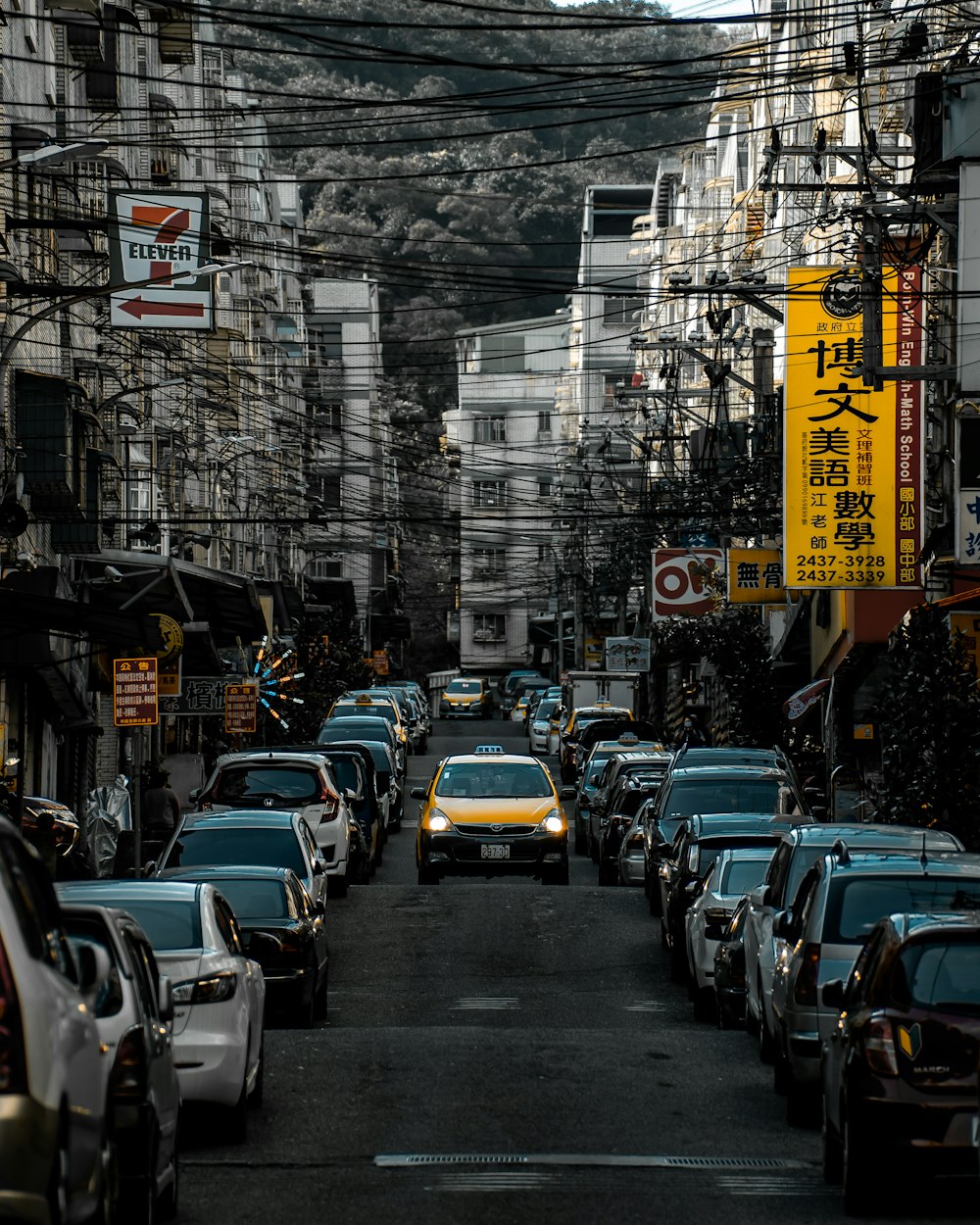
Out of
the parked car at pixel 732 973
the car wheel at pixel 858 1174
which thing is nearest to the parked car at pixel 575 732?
the parked car at pixel 732 973

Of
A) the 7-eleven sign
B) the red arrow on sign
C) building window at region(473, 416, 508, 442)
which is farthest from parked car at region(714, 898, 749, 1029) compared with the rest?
building window at region(473, 416, 508, 442)

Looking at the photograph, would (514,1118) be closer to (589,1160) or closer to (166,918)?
(589,1160)

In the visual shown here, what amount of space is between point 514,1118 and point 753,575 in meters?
35.0

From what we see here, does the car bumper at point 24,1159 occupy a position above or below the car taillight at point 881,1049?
above

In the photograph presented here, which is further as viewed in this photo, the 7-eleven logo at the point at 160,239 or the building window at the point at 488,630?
the building window at the point at 488,630

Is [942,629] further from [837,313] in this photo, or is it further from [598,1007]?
[598,1007]

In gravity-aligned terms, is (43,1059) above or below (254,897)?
above

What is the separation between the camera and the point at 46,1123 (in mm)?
6496

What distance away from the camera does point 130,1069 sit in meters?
8.90

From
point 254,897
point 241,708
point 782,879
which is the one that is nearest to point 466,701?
point 241,708

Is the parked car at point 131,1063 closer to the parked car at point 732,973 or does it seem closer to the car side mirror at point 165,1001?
the car side mirror at point 165,1001

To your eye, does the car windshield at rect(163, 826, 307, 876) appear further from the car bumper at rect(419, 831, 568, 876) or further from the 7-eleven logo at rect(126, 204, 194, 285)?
the 7-eleven logo at rect(126, 204, 194, 285)

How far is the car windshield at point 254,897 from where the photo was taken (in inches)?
699

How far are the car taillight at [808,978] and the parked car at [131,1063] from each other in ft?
15.4
